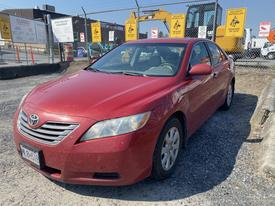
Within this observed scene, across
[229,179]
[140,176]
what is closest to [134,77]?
[140,176]

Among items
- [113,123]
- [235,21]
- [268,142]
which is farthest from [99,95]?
[235,21]

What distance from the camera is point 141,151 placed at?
7.38 feet

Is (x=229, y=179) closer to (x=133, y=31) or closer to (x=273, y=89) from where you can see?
(x=273, y=89)

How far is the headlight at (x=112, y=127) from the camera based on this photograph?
7.04 feet

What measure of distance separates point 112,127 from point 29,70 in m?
10.4

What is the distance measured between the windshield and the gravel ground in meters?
1.23

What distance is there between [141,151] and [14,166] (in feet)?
5.84

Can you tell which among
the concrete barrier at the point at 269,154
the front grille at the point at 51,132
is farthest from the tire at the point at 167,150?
the concrete barrier at the point at 269,154

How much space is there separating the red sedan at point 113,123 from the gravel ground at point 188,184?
24 cm

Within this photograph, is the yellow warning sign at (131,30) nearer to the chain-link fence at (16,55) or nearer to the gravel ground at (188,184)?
the chain-link fence at (16,55)

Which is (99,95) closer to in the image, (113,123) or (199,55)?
(113,123)

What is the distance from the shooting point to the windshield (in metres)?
3.27

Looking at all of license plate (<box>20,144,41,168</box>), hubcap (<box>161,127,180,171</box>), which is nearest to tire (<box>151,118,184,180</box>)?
hubcap (<box>161,127,180,171</box>)

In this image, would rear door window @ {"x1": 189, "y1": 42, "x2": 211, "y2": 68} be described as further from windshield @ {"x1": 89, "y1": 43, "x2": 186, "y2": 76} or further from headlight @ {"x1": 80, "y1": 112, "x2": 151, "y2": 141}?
headlight @ {"x1": 80, "y1": 112, "x2": 151, "y2": 141}
